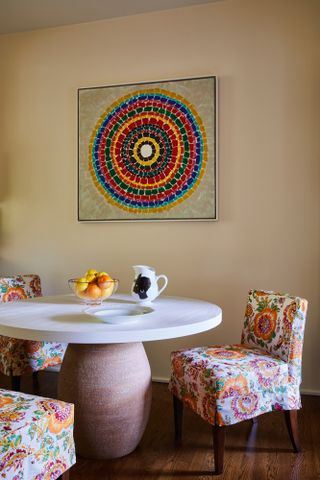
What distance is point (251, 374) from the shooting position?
6.19 ft

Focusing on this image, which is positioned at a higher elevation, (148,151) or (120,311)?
(148,151)

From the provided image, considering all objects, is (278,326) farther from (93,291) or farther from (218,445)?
(93,291)

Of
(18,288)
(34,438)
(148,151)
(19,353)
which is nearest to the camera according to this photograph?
(34,438)

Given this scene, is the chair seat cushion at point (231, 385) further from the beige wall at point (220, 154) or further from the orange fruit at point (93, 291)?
the beige wall at point (220, 154)

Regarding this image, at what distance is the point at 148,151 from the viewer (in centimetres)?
307

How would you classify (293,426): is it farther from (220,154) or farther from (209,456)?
(220,154)

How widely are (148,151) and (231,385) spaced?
5.89ft

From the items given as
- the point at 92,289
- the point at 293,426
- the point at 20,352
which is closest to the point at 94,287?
the point at 92,289

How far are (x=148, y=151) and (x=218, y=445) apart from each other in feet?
6.44

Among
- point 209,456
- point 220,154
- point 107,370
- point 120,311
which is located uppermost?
point 220,154

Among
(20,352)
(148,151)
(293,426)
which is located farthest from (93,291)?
(148,151)

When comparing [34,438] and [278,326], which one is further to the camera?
[278,326]

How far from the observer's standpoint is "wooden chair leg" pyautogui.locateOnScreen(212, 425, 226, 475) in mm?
1830

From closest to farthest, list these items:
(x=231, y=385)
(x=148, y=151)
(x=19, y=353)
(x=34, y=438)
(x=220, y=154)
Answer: (x=34, y=438) → (x=231, y=385) → (x=19, y=353) → (x=220, y=154) → (x=148, y=151)
